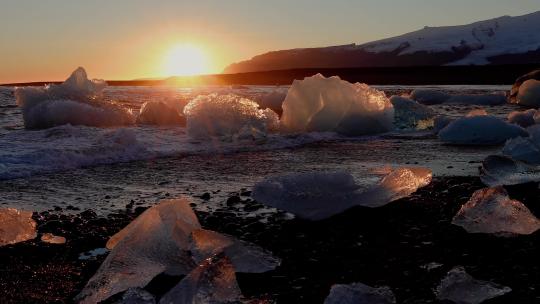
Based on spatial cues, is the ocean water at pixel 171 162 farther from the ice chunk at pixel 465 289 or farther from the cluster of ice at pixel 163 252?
the ice chunk at pixel 465 289

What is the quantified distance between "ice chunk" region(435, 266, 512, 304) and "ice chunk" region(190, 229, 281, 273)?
0.63 m

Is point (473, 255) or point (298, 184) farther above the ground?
point (298, 184)

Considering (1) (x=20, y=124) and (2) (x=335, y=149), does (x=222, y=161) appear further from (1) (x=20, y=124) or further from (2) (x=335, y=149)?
(1) (x=20, y=124)

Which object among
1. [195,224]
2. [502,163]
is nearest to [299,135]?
[502,163]

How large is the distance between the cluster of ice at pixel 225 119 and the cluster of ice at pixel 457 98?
8551 millimetres

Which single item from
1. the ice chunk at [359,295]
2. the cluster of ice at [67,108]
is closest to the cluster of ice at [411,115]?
the cluster of ice at [67,108]

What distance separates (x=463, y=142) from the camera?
626 centimetres

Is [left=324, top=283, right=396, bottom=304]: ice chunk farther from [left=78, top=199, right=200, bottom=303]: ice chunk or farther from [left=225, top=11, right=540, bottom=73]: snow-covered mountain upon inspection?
[left=225, top=11, right=540, bottom=73]: snow-covered mountain

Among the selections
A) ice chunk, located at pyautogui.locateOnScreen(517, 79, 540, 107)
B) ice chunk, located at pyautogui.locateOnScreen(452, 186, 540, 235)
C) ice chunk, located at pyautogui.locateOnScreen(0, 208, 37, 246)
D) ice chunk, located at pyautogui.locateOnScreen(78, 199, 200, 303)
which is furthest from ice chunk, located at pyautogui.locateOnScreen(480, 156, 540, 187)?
ice chunk, located at pyautogui.locateOnScreen(517, 79, 540, 107)

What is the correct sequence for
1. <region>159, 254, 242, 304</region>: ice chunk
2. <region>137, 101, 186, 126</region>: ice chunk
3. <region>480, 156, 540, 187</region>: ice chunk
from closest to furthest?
<region>159, 254, 242, 304</region>: ice chunk < <region>480, 156, 540, 187</region>: ice chunk < <region>137, 101, 186, 126</region>: ice chunk

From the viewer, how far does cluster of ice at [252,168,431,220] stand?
9.07ft

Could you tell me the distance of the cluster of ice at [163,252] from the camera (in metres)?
1.95

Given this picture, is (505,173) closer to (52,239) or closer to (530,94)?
(52,239)

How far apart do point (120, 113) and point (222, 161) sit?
4726mm
